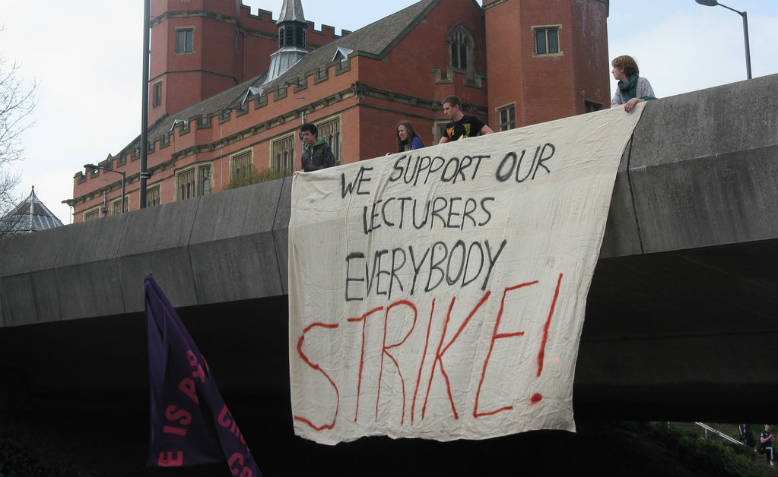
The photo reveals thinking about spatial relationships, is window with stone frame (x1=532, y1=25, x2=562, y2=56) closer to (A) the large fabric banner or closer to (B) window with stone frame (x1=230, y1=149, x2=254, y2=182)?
(B) window with stone frame (x1=230, y1=149, x2=254, y2=182)

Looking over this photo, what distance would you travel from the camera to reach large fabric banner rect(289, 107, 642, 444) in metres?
8.04

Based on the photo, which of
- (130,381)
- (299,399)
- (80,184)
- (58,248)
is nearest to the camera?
Result: (299,399)

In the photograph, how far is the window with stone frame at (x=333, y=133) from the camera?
40875mm

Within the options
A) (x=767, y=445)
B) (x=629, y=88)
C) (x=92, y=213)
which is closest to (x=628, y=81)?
(x=629, y=88)

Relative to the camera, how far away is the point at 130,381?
18750 millimetres

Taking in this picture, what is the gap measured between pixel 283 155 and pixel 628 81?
36.1m

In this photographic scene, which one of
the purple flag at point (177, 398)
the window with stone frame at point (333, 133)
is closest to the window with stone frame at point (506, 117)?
the window with stone frame at point (333, 133)

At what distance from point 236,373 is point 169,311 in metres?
8.15

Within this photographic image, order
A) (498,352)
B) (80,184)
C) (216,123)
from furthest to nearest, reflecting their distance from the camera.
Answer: (80,184)
(216,123)
(498,352)

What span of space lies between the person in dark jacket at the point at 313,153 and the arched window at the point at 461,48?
32.2 metres

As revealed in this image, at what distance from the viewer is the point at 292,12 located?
58969 mm

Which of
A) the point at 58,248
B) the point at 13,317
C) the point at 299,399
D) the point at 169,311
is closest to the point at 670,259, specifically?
the point at 299,399

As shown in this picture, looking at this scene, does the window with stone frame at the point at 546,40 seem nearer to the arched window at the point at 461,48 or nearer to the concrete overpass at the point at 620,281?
the arched window at the point at 461,48

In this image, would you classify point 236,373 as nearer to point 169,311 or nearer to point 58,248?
point 58,248
